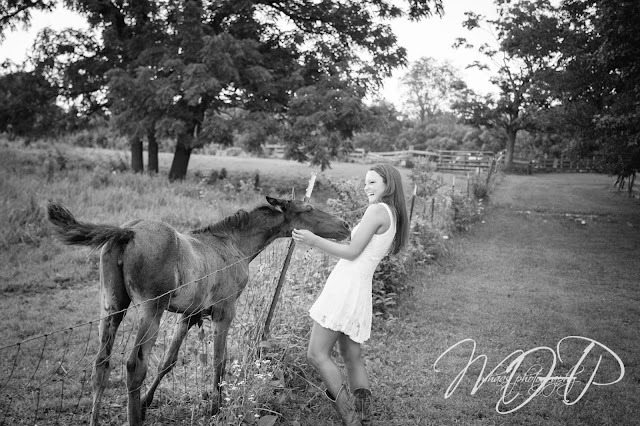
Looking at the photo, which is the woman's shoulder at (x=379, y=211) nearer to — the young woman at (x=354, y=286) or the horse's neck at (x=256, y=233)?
the young woman at (x=354, y=286)

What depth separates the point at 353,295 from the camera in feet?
12.4

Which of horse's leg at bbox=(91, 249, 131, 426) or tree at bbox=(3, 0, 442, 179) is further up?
tree at bbox=(3, 0, 442, 179)

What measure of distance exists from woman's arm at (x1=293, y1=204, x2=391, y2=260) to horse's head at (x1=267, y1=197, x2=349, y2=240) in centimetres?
100

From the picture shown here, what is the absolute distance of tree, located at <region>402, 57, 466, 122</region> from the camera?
205 ft

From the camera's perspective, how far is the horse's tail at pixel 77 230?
3197mm

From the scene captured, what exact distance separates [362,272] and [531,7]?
3511cm

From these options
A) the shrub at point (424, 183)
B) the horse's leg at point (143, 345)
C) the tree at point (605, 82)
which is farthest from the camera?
the shrub at point (424, 183)

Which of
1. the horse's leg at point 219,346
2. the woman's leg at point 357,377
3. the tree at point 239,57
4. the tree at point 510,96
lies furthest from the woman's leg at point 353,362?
the tree at point 510,96

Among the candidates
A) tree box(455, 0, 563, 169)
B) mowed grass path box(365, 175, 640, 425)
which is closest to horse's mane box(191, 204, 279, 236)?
mowed grass path box(365, 175, 640, 425)

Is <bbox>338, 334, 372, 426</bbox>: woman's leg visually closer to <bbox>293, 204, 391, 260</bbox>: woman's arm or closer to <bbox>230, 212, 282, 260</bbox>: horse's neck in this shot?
<bbox>293, 204, 391, 260</bbox>: woman's arm

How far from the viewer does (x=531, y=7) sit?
32250 mm

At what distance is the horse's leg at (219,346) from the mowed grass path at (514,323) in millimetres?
1575

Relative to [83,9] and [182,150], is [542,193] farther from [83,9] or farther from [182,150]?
[83,9]

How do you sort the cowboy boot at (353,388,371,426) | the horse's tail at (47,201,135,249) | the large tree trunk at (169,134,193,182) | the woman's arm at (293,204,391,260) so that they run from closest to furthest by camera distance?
the horse's tail at (47,201,135,249), the woman's arm at (293,204,391,260), the cowboy boot at (353,388,371,426), the large tree trunk at (169,134,193,182)
